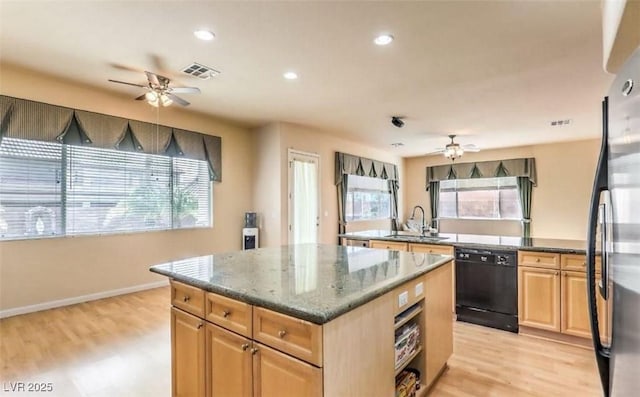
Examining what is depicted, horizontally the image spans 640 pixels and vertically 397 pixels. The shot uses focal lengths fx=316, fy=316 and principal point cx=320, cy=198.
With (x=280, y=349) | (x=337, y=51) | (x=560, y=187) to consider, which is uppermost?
(x=337, y=51)

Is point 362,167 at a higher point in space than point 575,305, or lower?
higher

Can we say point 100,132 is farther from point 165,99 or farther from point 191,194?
point 191,194

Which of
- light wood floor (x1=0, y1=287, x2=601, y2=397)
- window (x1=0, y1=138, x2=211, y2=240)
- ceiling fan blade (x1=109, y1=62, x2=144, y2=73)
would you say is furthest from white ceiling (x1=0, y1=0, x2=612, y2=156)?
light wood floor (x1=0, y1=287, x2=601, y2=397)

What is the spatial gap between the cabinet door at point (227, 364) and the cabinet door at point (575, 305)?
117 inches

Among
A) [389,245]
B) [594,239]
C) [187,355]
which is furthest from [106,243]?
[594,239]

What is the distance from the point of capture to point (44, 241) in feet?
12.4

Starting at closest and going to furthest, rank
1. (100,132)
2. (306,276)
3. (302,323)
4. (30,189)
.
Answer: (302,323)
(306,276)
(30,189)
(100,132)

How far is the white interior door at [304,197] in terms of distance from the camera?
5700 mm

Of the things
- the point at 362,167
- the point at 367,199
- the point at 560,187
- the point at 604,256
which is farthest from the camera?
the point at 367,199

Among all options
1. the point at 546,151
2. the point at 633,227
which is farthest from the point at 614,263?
the point at 546,151

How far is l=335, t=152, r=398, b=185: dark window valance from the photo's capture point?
6758 millimetres

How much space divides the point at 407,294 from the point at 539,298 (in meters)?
2.07

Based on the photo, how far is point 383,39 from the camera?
278 cm

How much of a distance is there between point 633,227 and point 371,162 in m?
7.09
